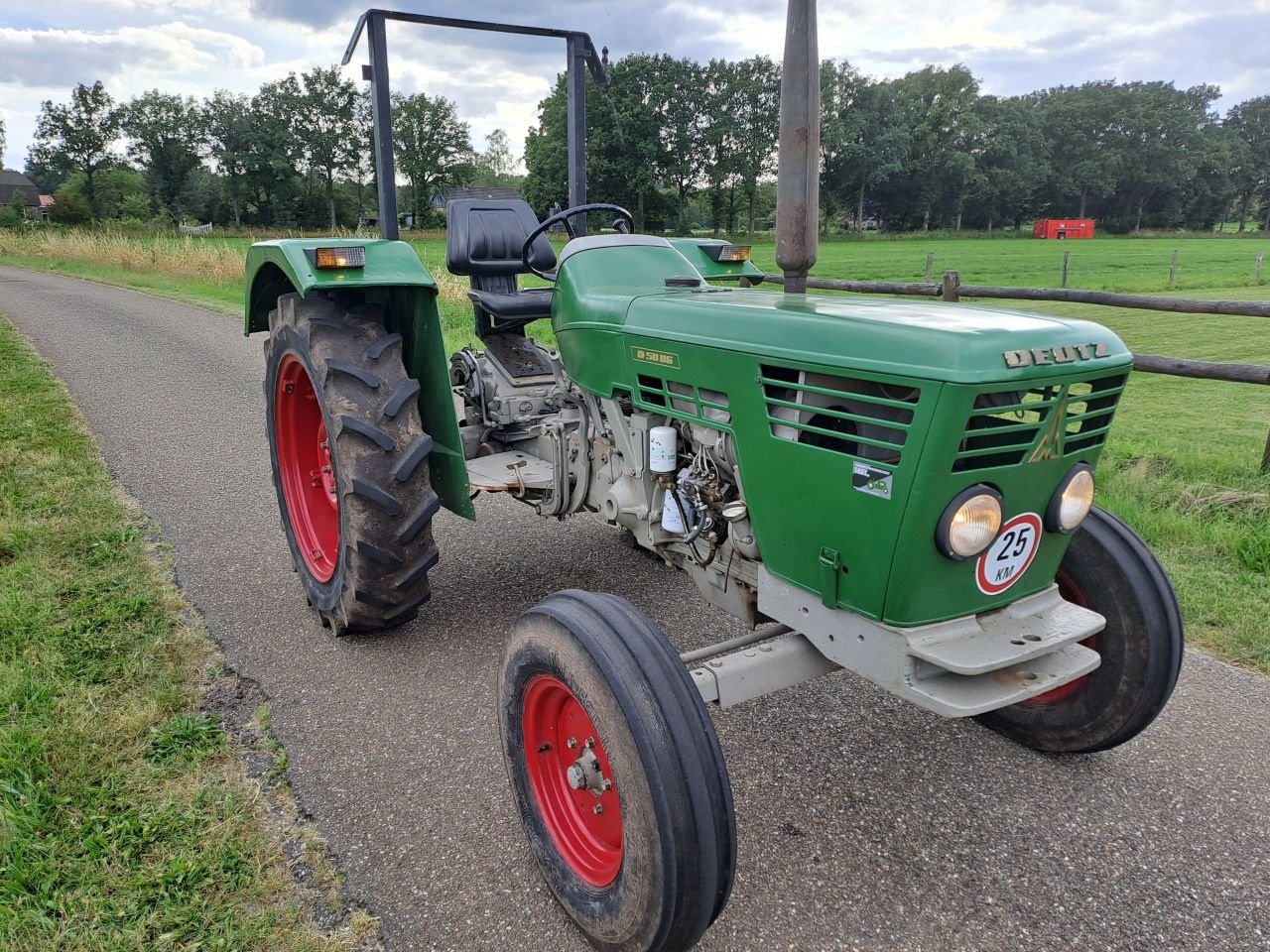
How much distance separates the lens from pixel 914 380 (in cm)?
160

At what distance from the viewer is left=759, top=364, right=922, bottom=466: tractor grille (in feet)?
5.52

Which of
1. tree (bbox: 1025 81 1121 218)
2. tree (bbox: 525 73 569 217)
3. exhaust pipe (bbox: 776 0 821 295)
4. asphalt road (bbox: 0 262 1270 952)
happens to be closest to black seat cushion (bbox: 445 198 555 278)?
exhaust pipe (bbox: 776 0 821 295)

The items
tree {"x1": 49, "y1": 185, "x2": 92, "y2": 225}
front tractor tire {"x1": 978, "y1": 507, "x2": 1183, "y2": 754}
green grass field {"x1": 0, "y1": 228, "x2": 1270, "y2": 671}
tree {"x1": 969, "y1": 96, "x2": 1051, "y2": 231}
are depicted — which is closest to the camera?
front tractor tire {"x1": 978, "y1": 507, "x2": 1183, "y2": 754}

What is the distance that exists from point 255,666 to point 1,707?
711 mm

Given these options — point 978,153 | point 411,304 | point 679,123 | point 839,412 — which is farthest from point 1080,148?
point 839,412

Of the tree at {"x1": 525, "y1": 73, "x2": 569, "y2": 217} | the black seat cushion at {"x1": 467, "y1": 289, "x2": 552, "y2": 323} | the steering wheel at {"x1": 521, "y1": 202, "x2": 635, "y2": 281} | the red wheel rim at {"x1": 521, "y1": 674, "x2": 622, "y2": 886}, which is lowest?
the red wheel rim at {"x1": 521, "y1": 674, "x2": 622, "y2": 886}

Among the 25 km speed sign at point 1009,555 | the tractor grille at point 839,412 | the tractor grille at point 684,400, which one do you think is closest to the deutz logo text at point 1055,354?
the tractor grille at point 839,412

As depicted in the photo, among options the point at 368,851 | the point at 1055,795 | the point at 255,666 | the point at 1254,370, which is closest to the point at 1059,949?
the point at 1055,795

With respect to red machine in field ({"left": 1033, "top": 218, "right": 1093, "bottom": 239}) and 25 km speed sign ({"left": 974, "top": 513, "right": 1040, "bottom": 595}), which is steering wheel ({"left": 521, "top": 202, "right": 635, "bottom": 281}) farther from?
red machine in field ({"left": 1033, "top": 218, "right": 1093, "bottom": 239})

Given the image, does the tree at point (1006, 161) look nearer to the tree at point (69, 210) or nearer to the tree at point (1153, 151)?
the tree at point (1153, 151)

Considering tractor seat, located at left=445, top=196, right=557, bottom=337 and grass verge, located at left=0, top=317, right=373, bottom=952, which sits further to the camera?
tractor seat, located at left=445, top=196, right=557, bottom=337

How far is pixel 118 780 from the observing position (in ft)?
7.43

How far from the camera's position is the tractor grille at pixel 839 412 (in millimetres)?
1682

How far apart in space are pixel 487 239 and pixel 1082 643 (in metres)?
2.78
